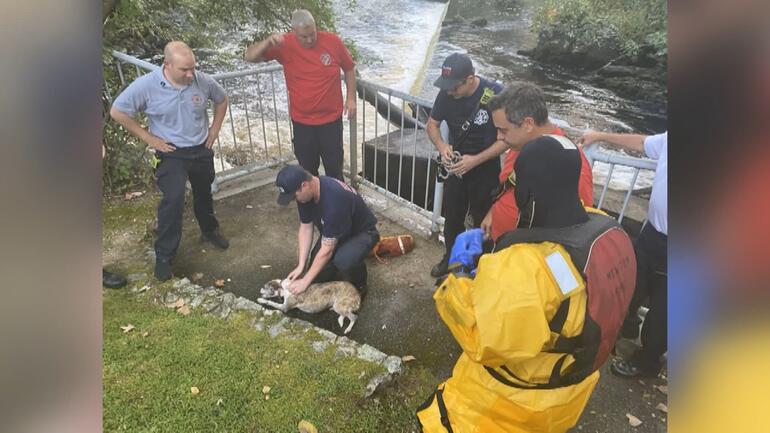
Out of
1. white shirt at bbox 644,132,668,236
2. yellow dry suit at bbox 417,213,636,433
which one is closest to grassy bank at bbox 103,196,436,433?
yellow dry suit at bbox 417,213,636,433

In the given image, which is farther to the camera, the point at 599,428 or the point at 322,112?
the point at 322,112

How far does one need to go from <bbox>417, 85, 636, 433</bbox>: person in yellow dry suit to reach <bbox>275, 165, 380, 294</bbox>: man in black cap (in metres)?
1.95

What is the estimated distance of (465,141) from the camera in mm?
4039

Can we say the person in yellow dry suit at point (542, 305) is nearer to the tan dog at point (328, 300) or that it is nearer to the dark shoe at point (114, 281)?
the tan dog at point (328, 300)

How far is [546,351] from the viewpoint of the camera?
1844 millimetres

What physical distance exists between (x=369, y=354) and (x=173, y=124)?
8.75 feet

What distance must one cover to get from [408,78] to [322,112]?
11608 mm

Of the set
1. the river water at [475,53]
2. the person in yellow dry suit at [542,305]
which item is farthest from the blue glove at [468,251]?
the river water at [475,53]

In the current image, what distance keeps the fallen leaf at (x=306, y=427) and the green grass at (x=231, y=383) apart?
0.04 metres

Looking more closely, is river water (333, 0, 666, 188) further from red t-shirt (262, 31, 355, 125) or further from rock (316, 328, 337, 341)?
rock (316, 328, 337, 341)

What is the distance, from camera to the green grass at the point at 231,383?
2.83 meters
